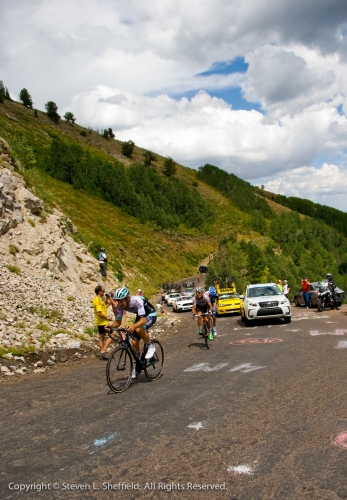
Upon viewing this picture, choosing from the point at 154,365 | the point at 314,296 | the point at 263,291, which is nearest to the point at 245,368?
the point at 154,365

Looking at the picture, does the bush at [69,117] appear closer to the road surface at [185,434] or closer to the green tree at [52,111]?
the green tree at [52,111]

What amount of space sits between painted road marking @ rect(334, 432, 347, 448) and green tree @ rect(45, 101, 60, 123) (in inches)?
5520

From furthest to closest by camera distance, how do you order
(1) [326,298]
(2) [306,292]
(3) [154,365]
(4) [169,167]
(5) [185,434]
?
(4) [169,167] < (2) [306,292] < (1) [326,298] < (3) [154,365] < (5) [185,434]

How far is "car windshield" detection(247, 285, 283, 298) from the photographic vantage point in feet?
59.2

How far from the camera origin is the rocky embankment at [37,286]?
11.1 meters

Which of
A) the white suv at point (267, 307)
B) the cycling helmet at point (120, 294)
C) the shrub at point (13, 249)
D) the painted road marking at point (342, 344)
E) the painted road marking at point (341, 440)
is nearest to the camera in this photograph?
the painted road marking at point (341, 440)

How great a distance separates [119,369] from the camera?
24.5 ft

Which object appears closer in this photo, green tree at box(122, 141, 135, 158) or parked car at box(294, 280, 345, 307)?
parked car at box(294, 280, 345, 307)

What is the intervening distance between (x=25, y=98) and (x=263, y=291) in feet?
432

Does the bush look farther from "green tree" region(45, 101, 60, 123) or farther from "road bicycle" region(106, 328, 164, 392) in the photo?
"road bicycle" region(106, 328, 164, 392)

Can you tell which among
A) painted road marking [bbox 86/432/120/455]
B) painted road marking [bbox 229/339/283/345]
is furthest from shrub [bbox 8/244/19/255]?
painted road marking [bbox 86/432/120/455]

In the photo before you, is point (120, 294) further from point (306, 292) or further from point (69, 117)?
point (69, 117)

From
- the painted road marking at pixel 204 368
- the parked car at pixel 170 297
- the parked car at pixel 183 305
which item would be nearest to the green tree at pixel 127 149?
the parked car at pixel 170 297

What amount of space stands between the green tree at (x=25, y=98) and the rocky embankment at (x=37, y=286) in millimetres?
119444
